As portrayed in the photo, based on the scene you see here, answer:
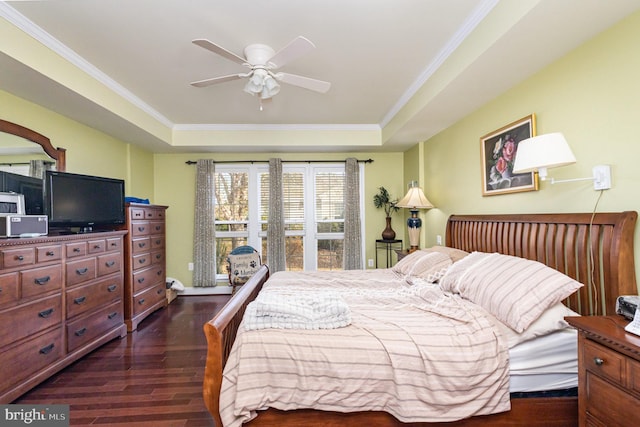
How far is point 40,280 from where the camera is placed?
2188mm

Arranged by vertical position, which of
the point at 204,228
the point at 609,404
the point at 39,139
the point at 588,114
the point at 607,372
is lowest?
the point at 609,404

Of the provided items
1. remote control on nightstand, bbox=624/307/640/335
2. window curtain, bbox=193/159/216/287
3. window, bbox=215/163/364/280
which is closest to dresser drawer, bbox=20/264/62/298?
window curtain, bbox=193/159/216/287

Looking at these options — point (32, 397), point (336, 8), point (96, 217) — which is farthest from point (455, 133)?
point (32, 397)

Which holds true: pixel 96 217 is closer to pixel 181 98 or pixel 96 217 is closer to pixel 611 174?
pixel 181 98

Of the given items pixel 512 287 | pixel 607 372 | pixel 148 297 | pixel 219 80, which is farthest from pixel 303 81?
pixel 148 297

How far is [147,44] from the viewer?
7.30ft

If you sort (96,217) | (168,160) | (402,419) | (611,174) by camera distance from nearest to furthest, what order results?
(402,419), (611,174), (96,217), (168,160)

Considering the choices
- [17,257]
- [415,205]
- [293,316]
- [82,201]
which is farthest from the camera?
[415,205]

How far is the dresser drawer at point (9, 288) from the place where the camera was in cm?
192

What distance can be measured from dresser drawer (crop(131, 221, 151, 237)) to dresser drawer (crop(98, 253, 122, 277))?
1.24 ft

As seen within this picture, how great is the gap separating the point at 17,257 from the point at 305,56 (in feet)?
8.39

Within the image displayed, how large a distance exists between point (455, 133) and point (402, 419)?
2.96m

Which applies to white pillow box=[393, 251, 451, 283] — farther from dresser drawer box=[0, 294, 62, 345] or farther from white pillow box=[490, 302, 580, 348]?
dresser drawer box=[0, 294, 62, 345]

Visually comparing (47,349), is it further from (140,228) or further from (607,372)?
(607,372)
